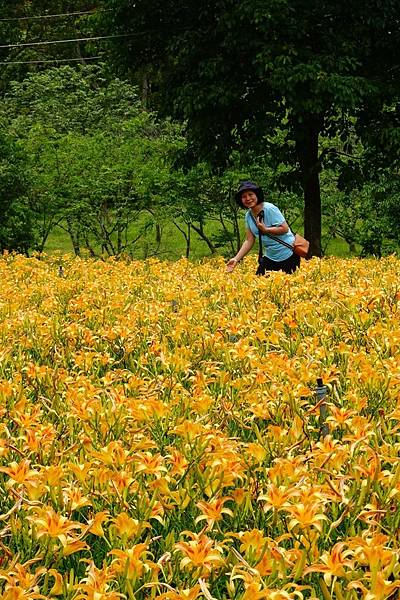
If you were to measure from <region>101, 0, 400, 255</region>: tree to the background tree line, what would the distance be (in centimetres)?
3

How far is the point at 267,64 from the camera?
12.1m

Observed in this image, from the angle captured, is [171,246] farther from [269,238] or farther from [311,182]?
[269,238]

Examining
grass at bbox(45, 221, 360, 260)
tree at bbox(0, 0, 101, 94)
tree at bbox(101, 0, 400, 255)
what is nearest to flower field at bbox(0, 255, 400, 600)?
tree at bbox(101, 0, 400, 255)

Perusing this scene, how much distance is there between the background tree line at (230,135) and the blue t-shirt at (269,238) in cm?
516

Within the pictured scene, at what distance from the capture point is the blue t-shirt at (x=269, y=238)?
7352 mm

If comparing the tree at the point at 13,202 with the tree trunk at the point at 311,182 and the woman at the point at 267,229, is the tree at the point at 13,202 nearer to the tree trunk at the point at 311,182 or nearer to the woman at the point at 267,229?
the tree trunk at the point at 311,182

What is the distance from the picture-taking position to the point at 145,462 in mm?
2059

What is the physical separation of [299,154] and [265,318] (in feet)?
35.9

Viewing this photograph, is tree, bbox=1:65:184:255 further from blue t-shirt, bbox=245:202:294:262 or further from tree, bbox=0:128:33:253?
blue t-shirt, bbox=245:202:294:262

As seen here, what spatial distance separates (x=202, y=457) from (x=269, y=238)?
5.38 metres

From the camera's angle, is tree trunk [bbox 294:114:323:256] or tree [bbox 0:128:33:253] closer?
tree [bbox 0:128:33:253]

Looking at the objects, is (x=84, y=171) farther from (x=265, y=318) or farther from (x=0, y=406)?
(x=0, y=406)

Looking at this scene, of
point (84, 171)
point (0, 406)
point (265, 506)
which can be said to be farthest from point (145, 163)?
point (265, 506)

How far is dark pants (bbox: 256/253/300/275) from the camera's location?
24.6ft
